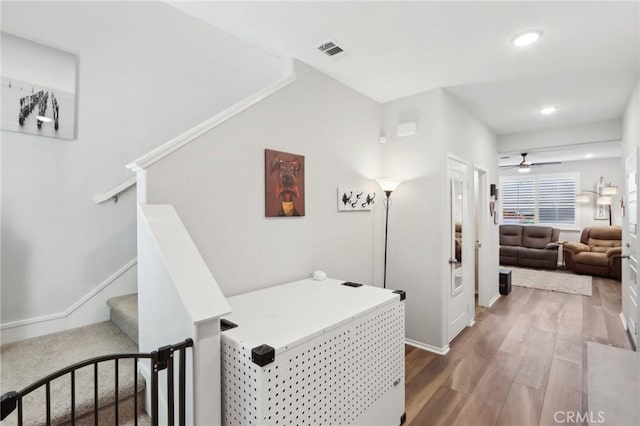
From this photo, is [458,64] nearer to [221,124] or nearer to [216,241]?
[221,124]

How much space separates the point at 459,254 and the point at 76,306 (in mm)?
3619

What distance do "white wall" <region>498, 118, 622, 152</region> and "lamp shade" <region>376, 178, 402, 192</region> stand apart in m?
2.88

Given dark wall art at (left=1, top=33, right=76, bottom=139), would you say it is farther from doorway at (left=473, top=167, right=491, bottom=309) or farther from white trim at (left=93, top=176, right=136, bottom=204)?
doorway at (left=473, top=167, right=491, bottom=309)

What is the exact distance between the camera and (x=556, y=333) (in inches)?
139

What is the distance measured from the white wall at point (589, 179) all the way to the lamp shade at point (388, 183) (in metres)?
7.11

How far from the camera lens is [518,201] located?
8594 mm

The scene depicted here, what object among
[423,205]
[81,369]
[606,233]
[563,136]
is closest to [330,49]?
[423,205]

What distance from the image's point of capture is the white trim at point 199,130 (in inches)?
62.4

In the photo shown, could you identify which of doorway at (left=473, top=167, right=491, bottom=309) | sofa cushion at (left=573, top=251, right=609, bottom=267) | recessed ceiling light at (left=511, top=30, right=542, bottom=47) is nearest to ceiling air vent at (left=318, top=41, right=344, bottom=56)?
recessed ceiling light at (left=511, top=30, right=542, bottom=47)

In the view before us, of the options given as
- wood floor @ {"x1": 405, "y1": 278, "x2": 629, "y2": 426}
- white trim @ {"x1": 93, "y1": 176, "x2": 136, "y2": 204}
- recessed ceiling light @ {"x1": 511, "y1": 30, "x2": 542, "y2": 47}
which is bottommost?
wood floor @ {"x1": 405, "y1": 278, "x2": 629, "y2": 426}

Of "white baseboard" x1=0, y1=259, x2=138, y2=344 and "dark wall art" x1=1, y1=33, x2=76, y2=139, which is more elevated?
"dark wall art" x1=1, y1=33, x2=76, y2=139

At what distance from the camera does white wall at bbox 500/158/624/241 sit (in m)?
7.13

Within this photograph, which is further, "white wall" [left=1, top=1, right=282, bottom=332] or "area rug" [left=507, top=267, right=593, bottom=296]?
"area rug" [left=507, top=267, right=593, bottom=296]

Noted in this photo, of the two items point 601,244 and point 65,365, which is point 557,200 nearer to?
point 601,244
